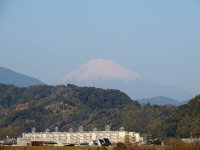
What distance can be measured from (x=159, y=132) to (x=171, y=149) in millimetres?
85001

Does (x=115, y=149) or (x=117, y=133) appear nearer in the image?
(x=115, y=149)

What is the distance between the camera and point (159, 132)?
17262cm

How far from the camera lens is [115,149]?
3661 inches


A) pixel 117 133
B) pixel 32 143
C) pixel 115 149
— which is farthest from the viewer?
pixel 117 133

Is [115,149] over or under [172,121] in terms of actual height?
under

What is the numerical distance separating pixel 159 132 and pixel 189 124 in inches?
436

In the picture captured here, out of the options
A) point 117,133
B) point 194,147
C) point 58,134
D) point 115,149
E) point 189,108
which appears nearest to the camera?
point 194,147

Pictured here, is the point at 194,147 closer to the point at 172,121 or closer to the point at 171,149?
the point at 171,149

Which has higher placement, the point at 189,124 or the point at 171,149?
the point at 189,124

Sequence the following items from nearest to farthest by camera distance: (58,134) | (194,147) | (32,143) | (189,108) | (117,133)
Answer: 1. (194,147)
2. (32,143)
3. (117,133)
4. (58,134)
5. (189,108)

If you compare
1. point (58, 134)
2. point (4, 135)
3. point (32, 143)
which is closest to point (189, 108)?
point (58, 134)

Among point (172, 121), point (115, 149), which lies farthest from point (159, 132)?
point (115, 149)

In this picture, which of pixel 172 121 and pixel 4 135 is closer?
pixel 172 121

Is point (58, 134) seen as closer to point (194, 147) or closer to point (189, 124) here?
point (189, 124)
